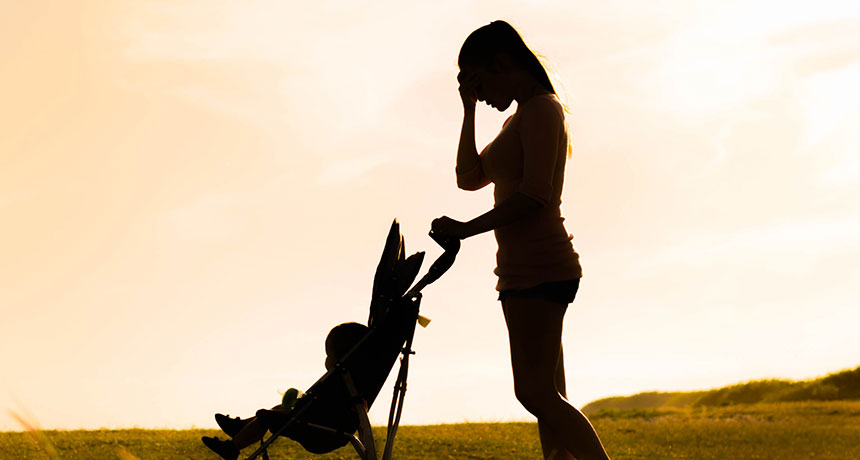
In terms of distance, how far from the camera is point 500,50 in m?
3.84

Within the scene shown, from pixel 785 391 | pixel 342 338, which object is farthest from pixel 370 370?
pixel 785 391

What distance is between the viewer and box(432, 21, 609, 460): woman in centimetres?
369

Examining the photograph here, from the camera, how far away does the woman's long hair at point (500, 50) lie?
3.83m

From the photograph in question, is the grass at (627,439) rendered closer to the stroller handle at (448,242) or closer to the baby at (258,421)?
the baby at (258,421)

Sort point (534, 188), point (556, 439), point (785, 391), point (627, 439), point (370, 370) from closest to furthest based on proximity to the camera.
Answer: point (534, 188), point (370, 370), point (556, 439), point (627, 439), point (785, 391)

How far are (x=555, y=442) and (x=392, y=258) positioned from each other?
1083 mm

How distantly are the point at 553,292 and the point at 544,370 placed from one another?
1.05 feet

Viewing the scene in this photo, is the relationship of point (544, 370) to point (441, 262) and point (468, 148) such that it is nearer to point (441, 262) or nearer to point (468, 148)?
point (441, 262)

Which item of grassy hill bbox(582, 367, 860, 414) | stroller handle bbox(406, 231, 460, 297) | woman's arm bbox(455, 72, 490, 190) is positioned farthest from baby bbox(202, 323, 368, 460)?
grassy hill bbox(582, 367, 860, 414)

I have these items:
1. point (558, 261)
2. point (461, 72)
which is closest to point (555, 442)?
→ point (558, 261)

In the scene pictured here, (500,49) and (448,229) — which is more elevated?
(500,49)

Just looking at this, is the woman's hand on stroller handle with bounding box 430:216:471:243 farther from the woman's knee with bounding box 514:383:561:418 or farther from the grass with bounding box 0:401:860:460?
the grass with bounding box 0:401:860:460

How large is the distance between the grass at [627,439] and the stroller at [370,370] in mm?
2933

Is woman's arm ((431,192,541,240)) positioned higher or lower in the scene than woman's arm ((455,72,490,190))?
lower
